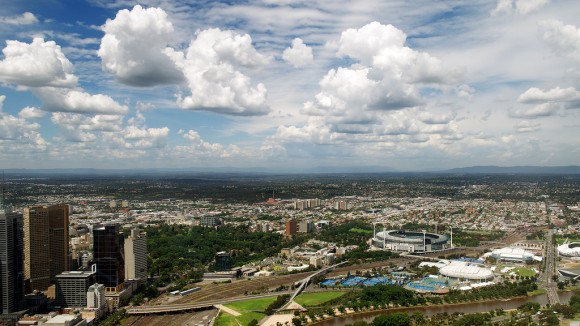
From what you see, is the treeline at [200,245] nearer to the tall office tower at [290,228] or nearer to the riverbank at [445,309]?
the tall office tower at [290,228]

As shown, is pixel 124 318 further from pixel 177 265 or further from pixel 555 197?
pixel 555 197

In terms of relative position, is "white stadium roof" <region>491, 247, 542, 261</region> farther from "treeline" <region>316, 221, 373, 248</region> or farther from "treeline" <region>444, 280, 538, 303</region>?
"treeline" <region>316, 221, 373, 248</region>

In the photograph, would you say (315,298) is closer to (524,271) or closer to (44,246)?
(524,271)

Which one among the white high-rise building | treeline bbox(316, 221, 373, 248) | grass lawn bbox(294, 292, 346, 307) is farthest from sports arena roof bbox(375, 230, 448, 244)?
the white high-rise building

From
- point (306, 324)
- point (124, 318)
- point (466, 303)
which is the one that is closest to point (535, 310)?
point (466, 303)

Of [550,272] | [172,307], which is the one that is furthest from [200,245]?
[550,272]
